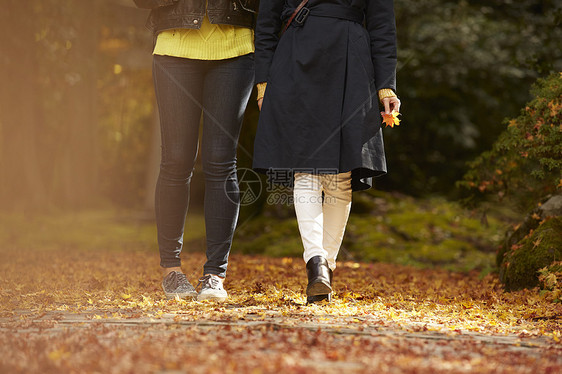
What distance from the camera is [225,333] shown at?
2.40 m

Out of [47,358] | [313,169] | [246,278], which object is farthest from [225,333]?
[246,278]

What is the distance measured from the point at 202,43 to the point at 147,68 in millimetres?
8916

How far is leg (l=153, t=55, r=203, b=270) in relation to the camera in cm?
343

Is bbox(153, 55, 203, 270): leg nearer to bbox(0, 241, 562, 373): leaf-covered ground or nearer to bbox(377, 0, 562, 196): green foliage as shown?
bbox(0, 241, 562, 373): leaf-covered ground

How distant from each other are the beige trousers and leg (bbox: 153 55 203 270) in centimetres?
67

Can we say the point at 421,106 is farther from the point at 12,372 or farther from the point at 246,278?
the point at 12,372

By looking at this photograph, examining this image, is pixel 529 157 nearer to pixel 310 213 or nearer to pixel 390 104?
pixel 390 104

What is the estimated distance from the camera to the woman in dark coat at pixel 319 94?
323cm

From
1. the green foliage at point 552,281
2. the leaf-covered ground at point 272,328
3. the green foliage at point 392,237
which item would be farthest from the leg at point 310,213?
the green foliage at point 392,237

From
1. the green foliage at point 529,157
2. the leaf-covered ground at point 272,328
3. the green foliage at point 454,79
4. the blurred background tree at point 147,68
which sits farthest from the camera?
the blurred background tree at point 147,68

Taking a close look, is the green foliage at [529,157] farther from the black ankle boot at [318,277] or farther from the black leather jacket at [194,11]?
the black leather jacket at [194,11]

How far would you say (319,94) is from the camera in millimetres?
3268

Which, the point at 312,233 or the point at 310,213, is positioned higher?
the point at 310,213

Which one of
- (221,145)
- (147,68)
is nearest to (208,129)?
(221,145)
